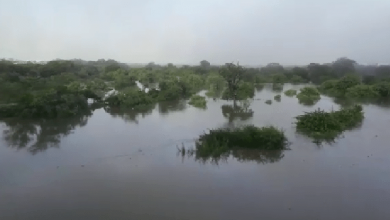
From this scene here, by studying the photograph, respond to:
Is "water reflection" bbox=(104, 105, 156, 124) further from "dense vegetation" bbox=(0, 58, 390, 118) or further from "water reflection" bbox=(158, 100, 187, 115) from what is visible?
"water reflection" bbox=(158, 100, 187, 115)

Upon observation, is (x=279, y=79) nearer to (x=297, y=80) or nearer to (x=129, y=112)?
(x=297, y=80)

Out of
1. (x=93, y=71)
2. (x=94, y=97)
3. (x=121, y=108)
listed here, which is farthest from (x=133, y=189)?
(x=93, y=71)

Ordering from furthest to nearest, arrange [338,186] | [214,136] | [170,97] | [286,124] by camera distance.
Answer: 1. [170,97]
2. [286,124]
3. [214,136]
4. [338,186]

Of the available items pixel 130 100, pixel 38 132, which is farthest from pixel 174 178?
pixel 130 100

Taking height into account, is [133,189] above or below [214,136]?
below

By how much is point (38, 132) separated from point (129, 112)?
4046mm

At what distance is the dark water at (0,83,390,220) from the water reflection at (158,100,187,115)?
3850mm

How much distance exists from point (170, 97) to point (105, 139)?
8152mm

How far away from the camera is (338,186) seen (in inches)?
→ 223

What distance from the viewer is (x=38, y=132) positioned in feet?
31.8

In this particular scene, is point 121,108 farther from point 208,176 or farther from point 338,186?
point 338,186

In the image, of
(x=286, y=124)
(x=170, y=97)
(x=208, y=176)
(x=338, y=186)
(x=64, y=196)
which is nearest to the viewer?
(x=64, y=196)

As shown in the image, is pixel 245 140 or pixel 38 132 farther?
pixel 38 132

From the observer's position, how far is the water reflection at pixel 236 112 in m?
12.3
